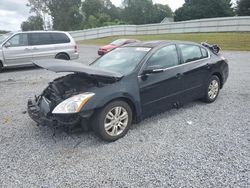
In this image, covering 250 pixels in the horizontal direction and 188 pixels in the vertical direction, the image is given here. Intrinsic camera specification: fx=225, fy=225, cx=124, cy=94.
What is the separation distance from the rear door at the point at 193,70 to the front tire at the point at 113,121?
1.53 metres

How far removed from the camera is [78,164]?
300 centimetres

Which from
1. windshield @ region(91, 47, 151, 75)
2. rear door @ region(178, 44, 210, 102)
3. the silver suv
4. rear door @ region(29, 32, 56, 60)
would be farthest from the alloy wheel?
rear door @ region(29, 32, 56, 60)

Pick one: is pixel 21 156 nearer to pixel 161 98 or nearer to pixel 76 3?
pixel 161 98

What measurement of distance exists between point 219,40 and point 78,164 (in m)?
21.1

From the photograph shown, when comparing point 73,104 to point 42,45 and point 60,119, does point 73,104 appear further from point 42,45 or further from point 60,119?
point 42,45

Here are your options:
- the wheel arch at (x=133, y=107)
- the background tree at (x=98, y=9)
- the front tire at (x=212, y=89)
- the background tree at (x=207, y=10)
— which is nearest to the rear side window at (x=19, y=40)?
the wheel arch at (x=133, y=107)

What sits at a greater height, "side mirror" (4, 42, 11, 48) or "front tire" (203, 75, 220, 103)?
"side mirror" (4, 42, 11, 48)

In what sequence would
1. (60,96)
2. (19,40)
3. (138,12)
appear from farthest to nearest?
(138,12) < (19,40) < (60,96)

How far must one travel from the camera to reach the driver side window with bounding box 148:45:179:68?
4117 mm

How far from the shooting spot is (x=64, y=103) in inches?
128

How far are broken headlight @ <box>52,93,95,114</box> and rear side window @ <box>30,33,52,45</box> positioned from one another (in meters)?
7.76

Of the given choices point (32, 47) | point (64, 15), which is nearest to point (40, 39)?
point (32, 47)

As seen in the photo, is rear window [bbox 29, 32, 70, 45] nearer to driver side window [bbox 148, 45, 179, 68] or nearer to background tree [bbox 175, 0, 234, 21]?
driver side window [bbox 148, 45, 179, 68]

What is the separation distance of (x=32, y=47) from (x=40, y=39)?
573 millimetres
